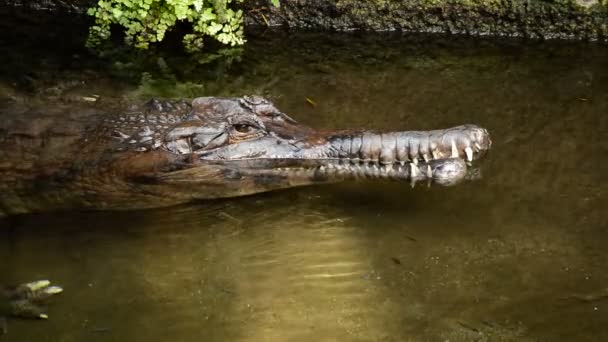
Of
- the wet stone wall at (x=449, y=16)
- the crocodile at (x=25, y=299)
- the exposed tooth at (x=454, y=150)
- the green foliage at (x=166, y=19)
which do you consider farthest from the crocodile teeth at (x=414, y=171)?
the wet stone wall at (x=449, y=16)

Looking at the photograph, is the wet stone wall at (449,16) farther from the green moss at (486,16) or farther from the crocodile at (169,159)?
the crocodile at (169,159)

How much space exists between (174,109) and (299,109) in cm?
122

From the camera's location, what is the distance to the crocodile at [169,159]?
4.43 meters

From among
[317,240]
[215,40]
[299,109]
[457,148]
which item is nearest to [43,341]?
[317,240]

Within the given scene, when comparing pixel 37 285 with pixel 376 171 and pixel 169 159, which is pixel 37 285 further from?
pixel 376 171

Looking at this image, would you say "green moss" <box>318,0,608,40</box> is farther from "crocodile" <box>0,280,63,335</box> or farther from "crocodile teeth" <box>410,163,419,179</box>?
"crocodile" <box>0,280,63,335</box>

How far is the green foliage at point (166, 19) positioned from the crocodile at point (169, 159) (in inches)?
90.8

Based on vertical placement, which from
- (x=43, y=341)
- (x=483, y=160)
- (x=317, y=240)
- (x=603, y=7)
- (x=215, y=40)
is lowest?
(x=43, y=341)

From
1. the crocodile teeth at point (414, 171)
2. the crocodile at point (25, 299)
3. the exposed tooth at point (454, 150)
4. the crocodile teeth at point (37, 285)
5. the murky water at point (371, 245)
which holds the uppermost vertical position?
the exposed tooth at point (454, 150)

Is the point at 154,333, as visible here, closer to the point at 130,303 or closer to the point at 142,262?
the point at 130,303

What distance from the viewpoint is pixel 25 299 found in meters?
3.72

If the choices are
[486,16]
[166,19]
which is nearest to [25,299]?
[166,19]

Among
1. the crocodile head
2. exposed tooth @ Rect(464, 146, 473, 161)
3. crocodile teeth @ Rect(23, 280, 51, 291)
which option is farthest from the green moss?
crocodile teeth @ Rect(23, 280, 51, 291)

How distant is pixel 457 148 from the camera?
13.4 ft
